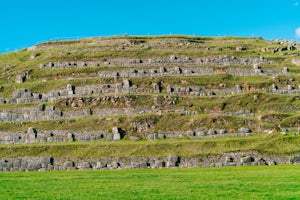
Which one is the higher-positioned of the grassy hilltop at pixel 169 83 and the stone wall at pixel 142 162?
the grassy hilltop at pixel 169 83

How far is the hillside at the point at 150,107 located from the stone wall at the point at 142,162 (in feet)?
0.35

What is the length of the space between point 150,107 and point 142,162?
13.3 m

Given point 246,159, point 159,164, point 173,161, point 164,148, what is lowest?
point 159,164

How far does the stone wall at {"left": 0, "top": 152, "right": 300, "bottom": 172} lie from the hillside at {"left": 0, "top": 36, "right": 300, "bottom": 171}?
11 cm

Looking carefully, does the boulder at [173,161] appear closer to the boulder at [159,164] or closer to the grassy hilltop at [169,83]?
Result: the boulder at [159,164]

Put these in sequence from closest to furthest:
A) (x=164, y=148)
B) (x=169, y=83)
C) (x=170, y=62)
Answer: (x=164, y=148) < (x=169, y=83) < (x=170, y=62)

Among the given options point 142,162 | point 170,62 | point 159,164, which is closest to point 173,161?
point 159,164

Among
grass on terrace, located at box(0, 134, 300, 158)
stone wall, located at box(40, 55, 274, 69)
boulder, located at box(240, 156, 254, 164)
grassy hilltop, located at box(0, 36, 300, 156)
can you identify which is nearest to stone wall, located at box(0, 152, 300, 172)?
boulder, located at box(240, 156, 254, 164)

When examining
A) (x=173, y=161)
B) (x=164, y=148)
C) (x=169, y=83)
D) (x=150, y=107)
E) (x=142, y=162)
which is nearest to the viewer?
(x=173, y=161)

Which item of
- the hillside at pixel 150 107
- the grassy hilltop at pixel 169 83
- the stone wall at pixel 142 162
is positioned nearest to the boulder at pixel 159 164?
the stone wall at pixel 142 162

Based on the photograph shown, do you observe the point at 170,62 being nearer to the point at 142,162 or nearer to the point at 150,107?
the point at 150,107

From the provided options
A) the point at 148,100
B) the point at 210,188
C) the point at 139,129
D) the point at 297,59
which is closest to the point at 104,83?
the point at 148,100

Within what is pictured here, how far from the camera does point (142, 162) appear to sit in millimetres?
48938

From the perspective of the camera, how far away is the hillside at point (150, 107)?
4991 centimetres
